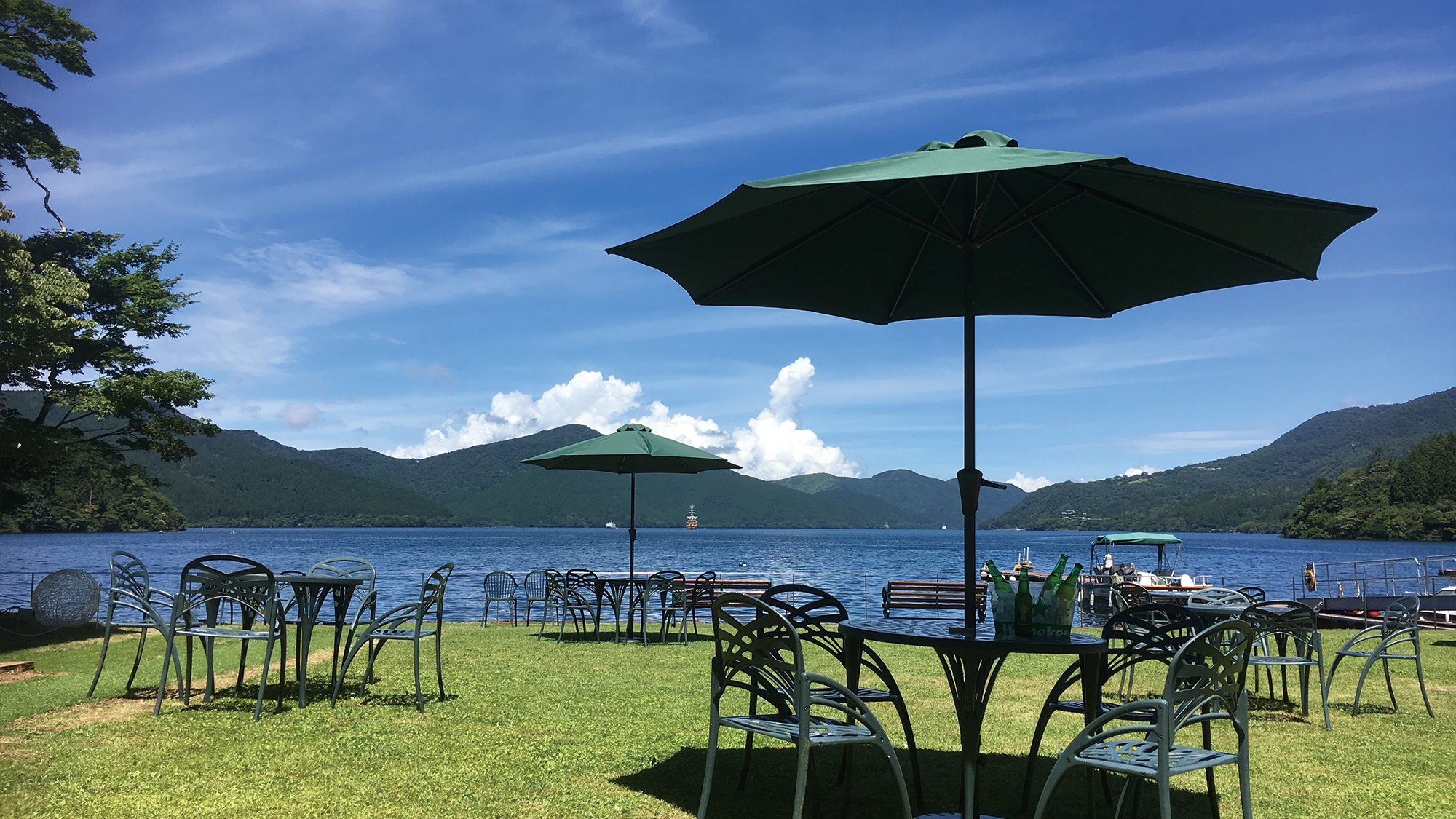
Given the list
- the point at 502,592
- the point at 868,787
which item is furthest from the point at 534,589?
the point at 868,787

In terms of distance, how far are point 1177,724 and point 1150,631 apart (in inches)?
42.0

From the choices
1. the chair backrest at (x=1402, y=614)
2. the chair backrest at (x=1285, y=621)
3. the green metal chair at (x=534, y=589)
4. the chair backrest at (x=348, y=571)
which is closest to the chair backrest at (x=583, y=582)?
the green metal chair at (x=534, y=589)

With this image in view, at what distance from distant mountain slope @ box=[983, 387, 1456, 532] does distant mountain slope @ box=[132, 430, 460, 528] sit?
103860 mm

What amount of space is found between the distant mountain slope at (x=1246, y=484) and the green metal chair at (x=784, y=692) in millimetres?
125135

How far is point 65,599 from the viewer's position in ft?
35.3

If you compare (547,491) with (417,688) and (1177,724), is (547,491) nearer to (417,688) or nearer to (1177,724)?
(417,688)

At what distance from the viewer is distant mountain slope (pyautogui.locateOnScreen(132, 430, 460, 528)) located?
11688 centimetres

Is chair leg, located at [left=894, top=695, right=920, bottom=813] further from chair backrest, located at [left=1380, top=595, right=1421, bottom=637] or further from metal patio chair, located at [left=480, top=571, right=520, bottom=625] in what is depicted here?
metal patio chair, located at [left=480, top=571, right=520, bottom=625]

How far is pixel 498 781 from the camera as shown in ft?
12.6

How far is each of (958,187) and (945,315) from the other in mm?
1079

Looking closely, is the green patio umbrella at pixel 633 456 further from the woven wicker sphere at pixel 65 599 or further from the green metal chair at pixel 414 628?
the woven wicker sphere at pixel 65 599

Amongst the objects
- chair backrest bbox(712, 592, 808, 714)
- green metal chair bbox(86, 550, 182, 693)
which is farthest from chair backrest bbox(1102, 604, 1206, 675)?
green metal chair bbox(86, 550, 182, 693)

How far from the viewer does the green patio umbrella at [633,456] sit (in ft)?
31.2

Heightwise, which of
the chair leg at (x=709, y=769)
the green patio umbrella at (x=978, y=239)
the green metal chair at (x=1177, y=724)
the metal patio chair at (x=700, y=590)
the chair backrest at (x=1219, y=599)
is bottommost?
the metal patio chair at (x=700, y=590)
